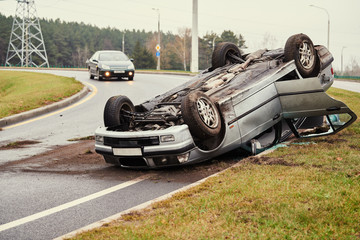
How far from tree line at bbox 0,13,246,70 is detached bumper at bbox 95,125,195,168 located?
9334 cm

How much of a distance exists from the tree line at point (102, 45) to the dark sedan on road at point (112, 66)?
74.4 meters

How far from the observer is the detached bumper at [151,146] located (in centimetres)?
602

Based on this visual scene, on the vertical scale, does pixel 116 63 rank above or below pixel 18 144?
above

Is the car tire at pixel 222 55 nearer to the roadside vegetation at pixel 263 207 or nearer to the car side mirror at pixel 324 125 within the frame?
the car side mirror at pixel 324 125

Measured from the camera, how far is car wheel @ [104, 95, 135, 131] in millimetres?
6867

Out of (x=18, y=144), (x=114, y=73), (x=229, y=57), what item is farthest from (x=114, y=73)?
(x=229, y=57)

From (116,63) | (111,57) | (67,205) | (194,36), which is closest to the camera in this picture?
(67,205)

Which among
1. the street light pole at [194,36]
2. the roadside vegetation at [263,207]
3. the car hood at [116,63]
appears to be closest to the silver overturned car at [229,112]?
the roadside vegetation at [263,207]

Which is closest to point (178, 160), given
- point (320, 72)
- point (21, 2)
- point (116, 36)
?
point (320, 72)

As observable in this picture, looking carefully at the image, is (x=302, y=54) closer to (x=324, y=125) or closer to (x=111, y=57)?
(x=324, y=125)

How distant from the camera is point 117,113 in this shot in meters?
6.90

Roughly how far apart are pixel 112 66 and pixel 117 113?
17355 mm

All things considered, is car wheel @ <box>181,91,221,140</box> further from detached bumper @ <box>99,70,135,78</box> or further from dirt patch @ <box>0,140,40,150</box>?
detached bumper @ <box>99,70,135,78</box>

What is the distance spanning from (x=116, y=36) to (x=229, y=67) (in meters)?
141
